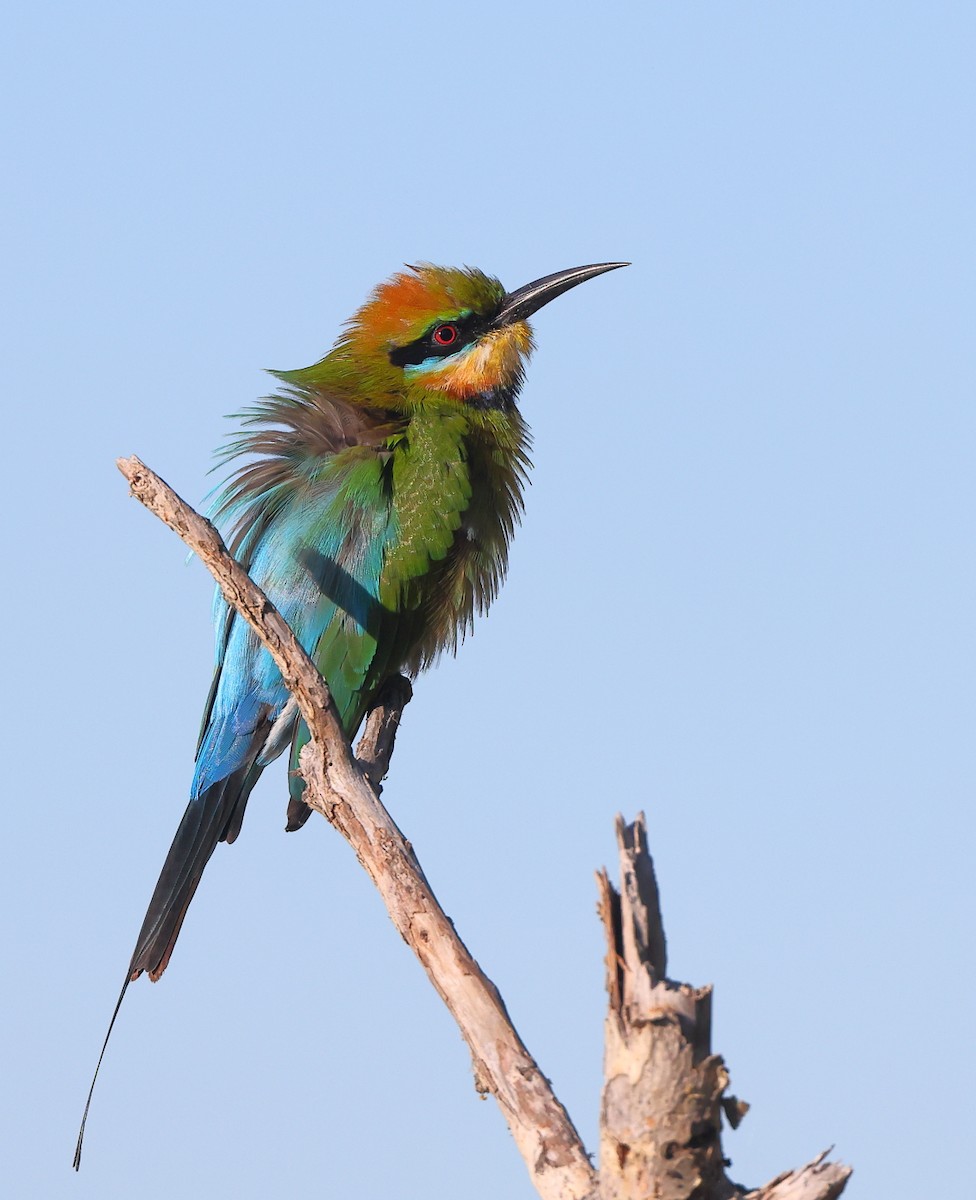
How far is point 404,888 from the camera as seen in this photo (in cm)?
328

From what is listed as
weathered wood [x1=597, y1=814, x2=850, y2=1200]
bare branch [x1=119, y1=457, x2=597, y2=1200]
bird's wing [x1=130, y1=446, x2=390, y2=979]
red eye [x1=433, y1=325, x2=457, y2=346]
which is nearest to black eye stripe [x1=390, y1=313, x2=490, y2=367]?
red eye [x1=433, y1=325, x2=457, y2=346]

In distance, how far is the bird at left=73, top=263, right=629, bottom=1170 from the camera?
470cm

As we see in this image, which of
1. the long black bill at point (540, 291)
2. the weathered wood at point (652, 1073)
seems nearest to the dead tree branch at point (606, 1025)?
the weathered wood at point (652, 1073)

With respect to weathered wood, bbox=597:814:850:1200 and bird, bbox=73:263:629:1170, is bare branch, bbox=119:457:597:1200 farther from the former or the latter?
bird, bbox=73:263:629:1170

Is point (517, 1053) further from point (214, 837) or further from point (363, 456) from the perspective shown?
point (363, 456)

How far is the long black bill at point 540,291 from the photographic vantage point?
556 centimetres

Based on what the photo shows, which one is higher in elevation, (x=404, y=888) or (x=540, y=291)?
(x=540, y=291)

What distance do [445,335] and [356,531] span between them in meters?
0.96

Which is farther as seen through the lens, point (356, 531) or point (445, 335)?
point (445, 335)

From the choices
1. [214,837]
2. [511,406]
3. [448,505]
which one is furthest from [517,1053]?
[511,406]

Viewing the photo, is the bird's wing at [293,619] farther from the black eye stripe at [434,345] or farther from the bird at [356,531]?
the black eye stripe at [434,345]

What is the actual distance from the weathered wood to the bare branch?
21cm

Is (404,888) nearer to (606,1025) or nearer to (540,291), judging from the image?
(606,1025)

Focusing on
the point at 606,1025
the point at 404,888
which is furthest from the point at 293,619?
the point at 606,1025
